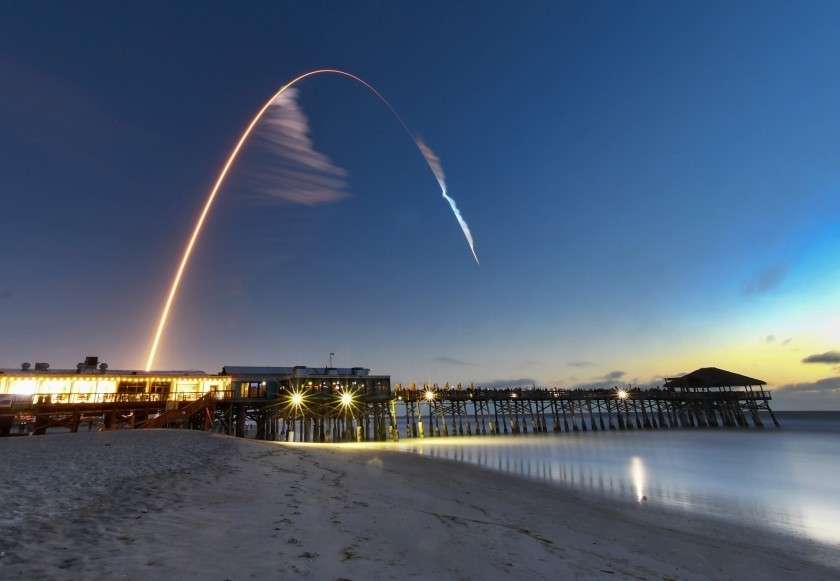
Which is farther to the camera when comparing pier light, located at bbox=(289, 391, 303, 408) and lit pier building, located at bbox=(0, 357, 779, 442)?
pier light, located at bbox=(289, 391, 303, 408)

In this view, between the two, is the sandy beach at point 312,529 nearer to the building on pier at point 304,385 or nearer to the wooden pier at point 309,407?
the wooden pier at point 309,407

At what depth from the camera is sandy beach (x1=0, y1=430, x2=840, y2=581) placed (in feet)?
22.7

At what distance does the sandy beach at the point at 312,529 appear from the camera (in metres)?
6.92

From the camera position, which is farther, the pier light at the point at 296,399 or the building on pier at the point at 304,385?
the building on pier at the point at 304,385

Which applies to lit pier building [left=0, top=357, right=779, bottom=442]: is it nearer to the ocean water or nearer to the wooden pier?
the wooden pier

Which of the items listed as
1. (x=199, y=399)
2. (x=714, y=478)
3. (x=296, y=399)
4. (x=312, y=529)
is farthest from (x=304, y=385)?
(x=312, y=529)

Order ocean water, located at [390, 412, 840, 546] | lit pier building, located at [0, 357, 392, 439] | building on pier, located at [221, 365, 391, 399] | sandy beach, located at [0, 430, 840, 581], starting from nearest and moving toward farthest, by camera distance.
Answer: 1. sandy beach, located at [0, 430, 840, 581]
2. ocean water, located at [390, 412, 840, 546]
3. lit pier building, located at [0, 357, 392, 439]
4. building on pier, located at [221, 365, 391, 399]

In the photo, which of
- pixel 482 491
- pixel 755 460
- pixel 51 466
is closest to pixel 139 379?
pixel 51 466

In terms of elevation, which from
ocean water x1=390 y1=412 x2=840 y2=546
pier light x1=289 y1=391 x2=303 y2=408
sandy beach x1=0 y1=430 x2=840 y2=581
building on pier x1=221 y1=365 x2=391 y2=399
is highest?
building on pier x1=221 y1=365 x2=391 y2=399

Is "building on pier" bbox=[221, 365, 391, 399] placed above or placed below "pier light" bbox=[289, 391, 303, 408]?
above

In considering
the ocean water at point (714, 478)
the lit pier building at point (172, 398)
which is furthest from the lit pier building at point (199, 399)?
the ocean water at point (714, 478)

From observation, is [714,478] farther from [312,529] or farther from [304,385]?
[304,385]

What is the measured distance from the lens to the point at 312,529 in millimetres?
9383

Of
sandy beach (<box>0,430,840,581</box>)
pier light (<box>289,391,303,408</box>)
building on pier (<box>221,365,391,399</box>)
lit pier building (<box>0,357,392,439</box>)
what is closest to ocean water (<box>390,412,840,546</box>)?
sandy beach (<box>0,430,840,581</box>)
